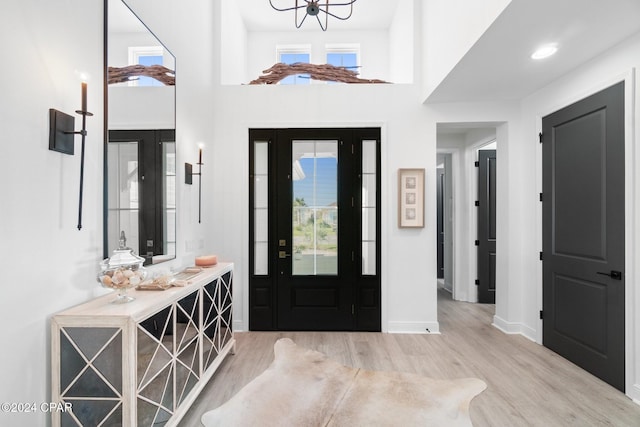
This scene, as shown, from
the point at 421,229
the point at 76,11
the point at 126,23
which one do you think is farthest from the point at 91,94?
the point at 421,229

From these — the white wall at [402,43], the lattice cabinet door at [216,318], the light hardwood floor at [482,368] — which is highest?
the white wall at [402,43]

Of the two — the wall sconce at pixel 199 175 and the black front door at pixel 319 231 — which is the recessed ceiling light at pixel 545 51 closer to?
the black front door at pixel 319 231

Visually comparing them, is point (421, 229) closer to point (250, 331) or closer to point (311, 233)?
point (311, 233)

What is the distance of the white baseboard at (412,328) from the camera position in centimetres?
360

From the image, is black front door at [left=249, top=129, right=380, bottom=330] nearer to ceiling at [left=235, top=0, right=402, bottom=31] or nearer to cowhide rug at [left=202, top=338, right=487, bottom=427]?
cowhide rug at [left=202, top=338, right=487, bottom=427]

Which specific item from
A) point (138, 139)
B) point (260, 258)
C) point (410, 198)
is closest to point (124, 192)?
point (138, 139)

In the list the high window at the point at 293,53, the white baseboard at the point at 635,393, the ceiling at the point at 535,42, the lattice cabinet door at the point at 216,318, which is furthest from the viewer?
Result: the high window at the point at 293,53

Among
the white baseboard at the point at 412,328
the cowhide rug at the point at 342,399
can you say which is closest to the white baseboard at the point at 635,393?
the cowhide rug at the point at 342,399

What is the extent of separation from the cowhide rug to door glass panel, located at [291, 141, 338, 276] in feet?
3.86

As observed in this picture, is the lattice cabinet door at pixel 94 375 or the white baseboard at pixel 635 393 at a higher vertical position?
the lattice cabinet door at pixel 94 375

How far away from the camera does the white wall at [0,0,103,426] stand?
1.26m

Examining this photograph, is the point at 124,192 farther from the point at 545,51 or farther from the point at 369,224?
the point at 545,51

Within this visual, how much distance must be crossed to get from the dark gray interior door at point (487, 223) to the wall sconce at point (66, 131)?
195 inches

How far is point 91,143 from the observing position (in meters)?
1.71
